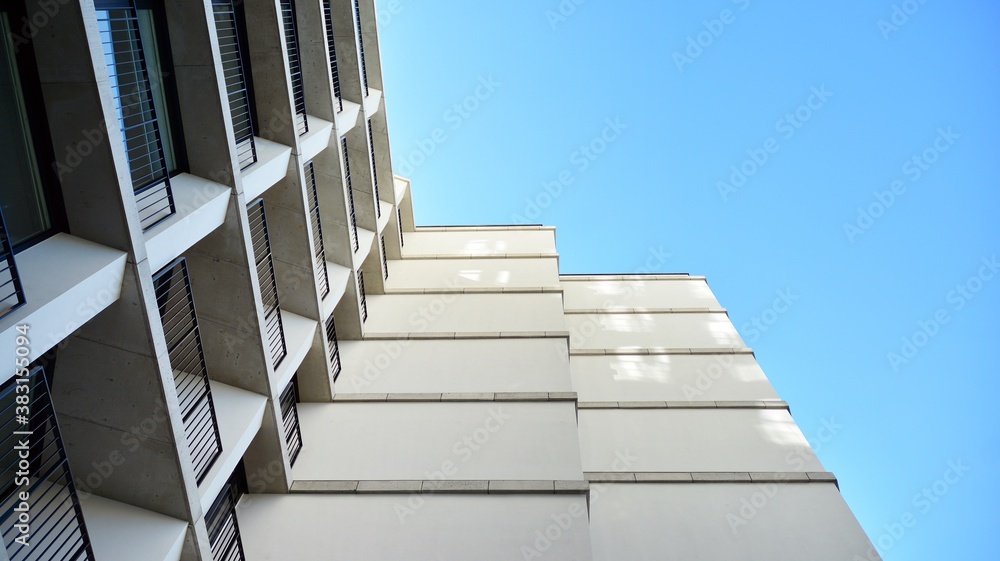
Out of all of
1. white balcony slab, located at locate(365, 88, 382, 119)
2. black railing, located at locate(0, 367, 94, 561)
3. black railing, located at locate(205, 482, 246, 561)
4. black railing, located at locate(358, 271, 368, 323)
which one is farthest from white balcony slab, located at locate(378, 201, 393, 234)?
black railing, located at locate(0, 367, 94, 561)

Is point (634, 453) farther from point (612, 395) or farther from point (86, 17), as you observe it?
point (86, 17)

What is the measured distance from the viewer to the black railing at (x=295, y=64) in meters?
15.6

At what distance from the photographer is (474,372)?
17.8 meters

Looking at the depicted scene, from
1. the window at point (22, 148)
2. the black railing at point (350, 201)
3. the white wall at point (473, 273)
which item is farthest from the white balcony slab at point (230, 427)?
the white wall at point (473, 273)

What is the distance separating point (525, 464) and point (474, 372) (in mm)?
4027

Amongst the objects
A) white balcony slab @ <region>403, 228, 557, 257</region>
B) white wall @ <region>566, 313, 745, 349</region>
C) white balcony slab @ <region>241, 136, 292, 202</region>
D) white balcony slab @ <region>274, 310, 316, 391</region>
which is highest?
white balcony slab @ <region>241, 136, 292, 202</region>

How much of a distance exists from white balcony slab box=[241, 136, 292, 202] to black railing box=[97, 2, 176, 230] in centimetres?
186

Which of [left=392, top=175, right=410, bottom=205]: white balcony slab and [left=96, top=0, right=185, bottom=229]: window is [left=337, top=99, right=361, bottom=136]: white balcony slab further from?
[left=96, top=0, right=185, bottom=229]: window

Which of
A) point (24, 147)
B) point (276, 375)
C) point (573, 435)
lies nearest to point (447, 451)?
point (573, 435)

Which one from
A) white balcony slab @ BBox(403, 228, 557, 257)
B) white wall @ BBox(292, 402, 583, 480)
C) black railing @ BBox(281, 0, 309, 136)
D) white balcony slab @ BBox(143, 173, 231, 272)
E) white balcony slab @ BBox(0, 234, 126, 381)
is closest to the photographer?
white balcony slab @ BBox(0, 234, 126, 381)

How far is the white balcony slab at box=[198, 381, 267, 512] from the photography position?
10.7 m

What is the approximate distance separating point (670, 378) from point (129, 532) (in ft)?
54.0

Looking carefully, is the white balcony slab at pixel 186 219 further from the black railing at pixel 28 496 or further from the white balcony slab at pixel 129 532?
the white balcony slab at pixel 129 532

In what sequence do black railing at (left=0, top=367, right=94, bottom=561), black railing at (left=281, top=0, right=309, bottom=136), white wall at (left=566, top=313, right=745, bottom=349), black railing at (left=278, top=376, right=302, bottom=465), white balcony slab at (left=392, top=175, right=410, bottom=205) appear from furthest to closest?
white balcony slab at (left=392, top=175, right=410, bottom=205)
white wall at (left=566, top=313, right=745, bottom=349)
black railing at (left=281, top=0, right=309, bottom=136)
black railing at (left=278, top=376, right=302, bottom=465)
black railing at (left=0, top=367, right=94, bottom=561)
